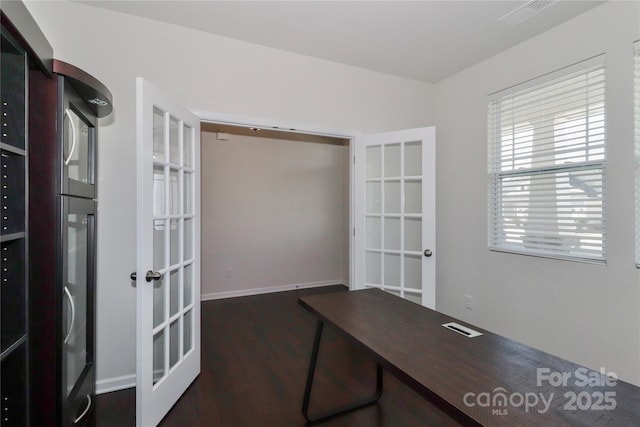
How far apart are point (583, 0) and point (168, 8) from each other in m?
2.82

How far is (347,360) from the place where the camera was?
2650 millimetres

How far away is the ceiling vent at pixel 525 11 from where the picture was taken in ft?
6.67

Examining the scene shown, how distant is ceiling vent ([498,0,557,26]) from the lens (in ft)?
6.67

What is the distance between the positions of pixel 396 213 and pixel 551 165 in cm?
127

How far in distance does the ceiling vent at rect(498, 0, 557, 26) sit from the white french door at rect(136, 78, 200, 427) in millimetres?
2394

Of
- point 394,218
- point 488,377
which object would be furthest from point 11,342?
point 394,218

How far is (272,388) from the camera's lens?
2.21m

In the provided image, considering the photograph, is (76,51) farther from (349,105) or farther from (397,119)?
(397,119)

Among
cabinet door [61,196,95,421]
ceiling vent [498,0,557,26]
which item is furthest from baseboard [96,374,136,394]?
ceiling vent [498,0,557,26]

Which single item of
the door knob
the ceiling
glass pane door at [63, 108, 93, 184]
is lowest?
the door knob

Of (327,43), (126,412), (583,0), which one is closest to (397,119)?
(327,43)

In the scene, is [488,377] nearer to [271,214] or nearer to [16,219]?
[16,219]

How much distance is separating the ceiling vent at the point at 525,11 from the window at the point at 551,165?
519 millimetres

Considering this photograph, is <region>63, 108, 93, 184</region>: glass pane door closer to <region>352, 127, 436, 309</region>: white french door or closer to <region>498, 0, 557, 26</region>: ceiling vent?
<region>352, 127, 436, 309</region>: white french door
